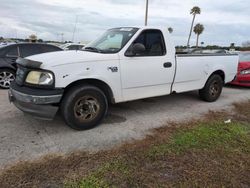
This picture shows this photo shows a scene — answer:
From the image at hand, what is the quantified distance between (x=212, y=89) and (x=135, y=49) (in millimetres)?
3129

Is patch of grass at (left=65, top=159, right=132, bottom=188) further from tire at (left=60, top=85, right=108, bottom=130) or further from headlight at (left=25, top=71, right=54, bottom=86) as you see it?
headlight at (left=25, top=71, right=54, bottom=86)

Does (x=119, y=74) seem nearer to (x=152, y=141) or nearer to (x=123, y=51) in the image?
(x=123, y=51)

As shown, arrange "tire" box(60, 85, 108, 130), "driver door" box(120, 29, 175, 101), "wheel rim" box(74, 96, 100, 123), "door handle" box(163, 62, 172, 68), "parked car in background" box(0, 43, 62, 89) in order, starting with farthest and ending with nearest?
1. "parked car in background" box(0, 43, 62, 89)
2. "door handle" box(163, 62, 172, 68)
3. "driver door" box(120, 29, 175, 101)
4. "wheel rim" box(74, 96, 100, 123)
5. "tire" box(60, 85, 108, 130)

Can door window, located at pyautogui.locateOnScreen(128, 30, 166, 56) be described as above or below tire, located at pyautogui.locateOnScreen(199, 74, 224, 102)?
above

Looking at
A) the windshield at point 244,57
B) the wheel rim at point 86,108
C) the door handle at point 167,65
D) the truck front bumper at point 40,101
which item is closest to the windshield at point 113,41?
the door handle at point 167,65

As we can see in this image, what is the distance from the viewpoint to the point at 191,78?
19.3 ft

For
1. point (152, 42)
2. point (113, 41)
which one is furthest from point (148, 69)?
point (113, 41)

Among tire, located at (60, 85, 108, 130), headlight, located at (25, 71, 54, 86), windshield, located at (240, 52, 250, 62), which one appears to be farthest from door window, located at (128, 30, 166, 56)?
windshield, located at (240, 52, 250, 62)

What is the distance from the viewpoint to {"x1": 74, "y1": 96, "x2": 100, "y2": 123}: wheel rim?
4215 millimetres

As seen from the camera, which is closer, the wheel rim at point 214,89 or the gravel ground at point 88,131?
the gravel ground at point 88,131

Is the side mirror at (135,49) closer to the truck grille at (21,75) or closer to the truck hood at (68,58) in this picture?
the truck hood at (68,58)

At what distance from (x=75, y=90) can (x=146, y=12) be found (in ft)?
60.1

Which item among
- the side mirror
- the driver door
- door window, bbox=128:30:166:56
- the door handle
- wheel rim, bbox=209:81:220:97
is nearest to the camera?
the side mirror

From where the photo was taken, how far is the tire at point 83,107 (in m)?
4.08
